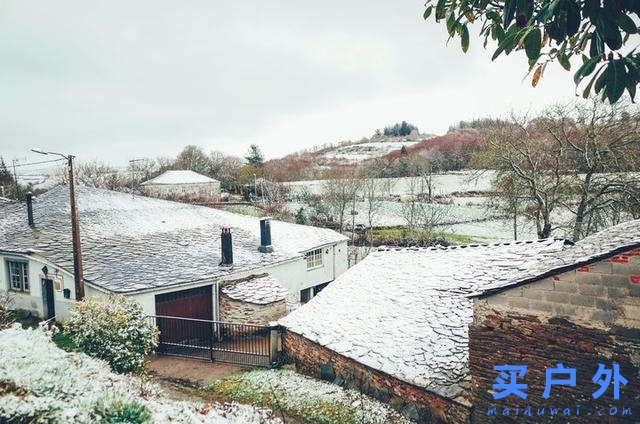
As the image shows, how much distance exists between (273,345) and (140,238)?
37.3 feet

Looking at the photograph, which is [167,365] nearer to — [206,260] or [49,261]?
[206,260]

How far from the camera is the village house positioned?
21.5 feet

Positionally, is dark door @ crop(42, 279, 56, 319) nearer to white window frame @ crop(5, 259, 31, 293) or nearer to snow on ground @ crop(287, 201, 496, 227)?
white window frame @ crop(5, 259, 31, 293)

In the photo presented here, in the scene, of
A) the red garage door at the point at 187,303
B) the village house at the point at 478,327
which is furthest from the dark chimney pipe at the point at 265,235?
the village house at the point at 478,327

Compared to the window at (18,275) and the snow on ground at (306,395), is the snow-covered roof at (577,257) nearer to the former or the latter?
the snow on ground at (306,395)

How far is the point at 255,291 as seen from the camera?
18.4 meters

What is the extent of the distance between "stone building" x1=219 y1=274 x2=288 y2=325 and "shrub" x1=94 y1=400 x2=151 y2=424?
12.4 m

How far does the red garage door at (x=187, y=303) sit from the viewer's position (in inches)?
664

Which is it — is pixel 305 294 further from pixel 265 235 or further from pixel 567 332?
pixel 567 332

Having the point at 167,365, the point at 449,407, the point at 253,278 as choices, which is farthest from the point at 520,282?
the point at 253,278

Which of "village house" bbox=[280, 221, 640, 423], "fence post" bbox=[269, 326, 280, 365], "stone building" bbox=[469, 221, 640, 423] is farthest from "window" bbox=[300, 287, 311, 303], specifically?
"stone building" bbox=[469, 221, 640, 423]

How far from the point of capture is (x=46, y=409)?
4586mm

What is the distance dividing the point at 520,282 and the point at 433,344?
11.5 ft

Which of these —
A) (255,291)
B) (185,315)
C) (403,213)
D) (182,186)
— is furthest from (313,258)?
(182,186)
